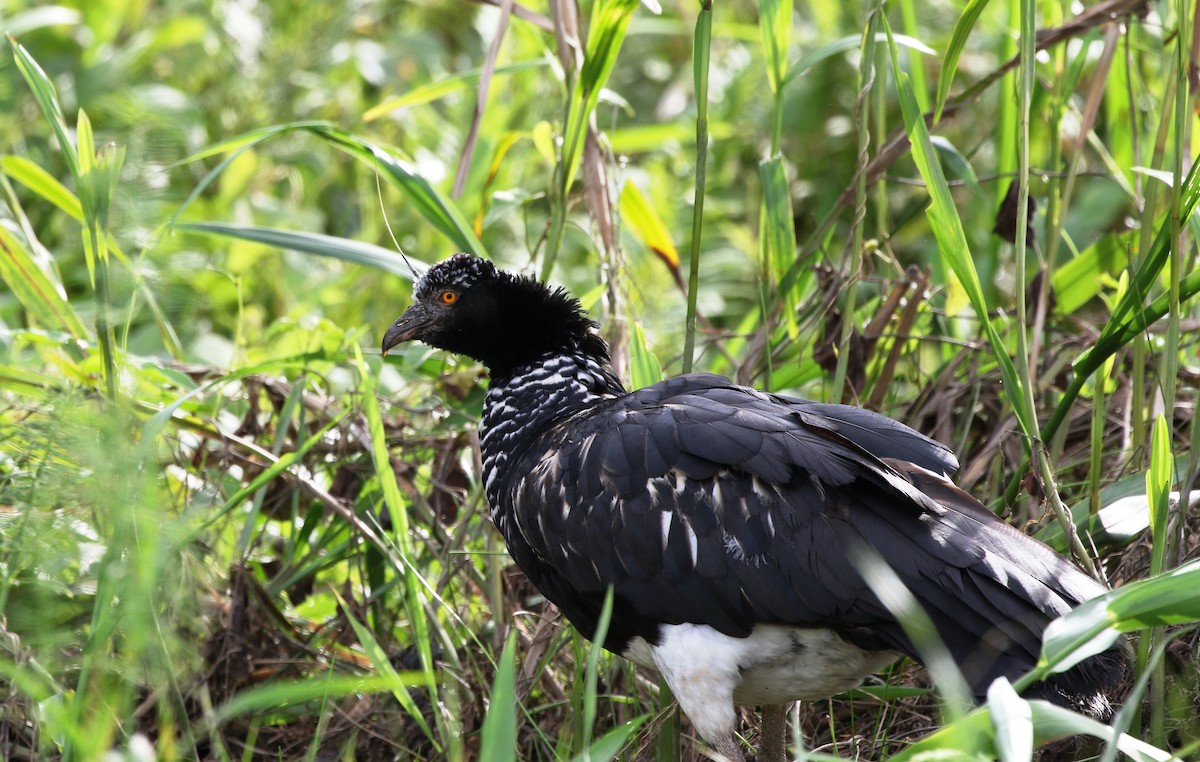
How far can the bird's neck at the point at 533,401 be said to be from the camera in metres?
2.92

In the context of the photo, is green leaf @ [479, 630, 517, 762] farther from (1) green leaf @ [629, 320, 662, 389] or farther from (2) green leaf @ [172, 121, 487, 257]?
(2) green leaf @ [172, 121, 487, 257]

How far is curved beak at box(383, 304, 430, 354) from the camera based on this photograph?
3.09 metres

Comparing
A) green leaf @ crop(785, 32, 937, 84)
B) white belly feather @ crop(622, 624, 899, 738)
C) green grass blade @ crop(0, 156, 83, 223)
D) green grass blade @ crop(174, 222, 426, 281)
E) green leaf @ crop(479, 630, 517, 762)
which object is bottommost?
white belly feather @ crop(622, 624, 899, 738)

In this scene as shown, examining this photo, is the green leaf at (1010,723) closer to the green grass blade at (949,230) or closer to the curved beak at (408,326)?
the green grass blade at (949,230)

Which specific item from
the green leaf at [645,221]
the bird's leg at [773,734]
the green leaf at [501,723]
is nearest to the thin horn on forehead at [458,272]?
the green leaf at [645,221]

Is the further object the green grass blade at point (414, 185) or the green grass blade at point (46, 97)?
the green grass blade at point (414, 185)

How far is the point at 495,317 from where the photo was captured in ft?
10.2

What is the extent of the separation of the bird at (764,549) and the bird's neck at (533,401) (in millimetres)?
77

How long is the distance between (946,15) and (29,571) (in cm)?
491

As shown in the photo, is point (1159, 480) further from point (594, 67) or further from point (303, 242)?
point (303, 242)

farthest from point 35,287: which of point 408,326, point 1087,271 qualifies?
point 1087,271

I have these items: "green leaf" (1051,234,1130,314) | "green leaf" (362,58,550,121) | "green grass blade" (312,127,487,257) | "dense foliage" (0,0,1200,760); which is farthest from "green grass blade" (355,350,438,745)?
"green leaf" (1051,234,1130,314)

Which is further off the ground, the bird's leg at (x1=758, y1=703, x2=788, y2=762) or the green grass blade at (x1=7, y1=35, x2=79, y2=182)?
the green grass blade at (x1=7, y1=35, x2=79, y2=182)

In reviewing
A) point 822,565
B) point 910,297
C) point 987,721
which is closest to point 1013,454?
point 910,297
